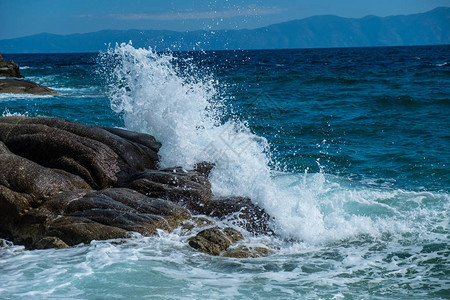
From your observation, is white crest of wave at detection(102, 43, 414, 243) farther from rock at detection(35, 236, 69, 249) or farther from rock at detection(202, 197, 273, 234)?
rock at detection(35, 236, 69, 249)

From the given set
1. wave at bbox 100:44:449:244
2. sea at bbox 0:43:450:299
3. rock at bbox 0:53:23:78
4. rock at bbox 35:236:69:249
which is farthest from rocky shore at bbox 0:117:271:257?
rock at bbox 0:53:23:78

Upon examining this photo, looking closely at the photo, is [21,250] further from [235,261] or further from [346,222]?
[346,222]

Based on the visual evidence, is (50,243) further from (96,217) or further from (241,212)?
(241,212)

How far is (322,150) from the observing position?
13102 millimetres

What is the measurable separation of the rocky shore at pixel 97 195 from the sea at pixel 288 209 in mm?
205

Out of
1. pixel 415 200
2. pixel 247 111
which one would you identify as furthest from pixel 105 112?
pixel 415 200

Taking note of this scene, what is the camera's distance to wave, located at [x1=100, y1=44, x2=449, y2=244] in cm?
774

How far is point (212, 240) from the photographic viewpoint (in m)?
6.71

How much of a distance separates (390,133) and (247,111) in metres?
5.75

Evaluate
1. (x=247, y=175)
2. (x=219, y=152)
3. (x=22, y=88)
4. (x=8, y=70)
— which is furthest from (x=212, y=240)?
(x=8, y=70)

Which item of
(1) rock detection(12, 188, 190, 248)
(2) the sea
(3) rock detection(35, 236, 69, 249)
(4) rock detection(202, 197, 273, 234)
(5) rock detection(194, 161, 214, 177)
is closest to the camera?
(2) the sea

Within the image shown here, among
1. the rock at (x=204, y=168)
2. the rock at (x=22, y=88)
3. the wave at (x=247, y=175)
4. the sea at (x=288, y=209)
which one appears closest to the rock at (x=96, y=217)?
the sea at (x=288, y=209)

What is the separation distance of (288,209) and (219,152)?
231cm

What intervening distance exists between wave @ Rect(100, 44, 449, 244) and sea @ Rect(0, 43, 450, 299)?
1.0 inches
